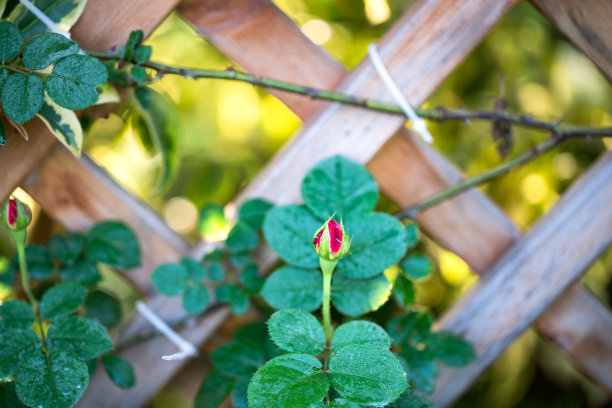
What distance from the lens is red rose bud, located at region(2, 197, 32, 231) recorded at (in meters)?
0.61

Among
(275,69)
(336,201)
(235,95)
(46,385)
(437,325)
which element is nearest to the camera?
(46,385)

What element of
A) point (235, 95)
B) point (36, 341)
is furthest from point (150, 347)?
point (235, 95)

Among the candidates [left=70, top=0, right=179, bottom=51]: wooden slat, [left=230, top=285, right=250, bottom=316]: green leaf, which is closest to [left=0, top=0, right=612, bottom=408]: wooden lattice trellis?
[left=70, top=0, right=179, bottom=51]: wooden slat

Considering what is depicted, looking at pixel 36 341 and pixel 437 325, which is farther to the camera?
pixel 437 325

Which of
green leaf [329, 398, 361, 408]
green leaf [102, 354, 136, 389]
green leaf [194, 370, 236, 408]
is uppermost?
green leaf [329, 398, 361, 408]

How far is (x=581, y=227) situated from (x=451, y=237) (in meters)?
0.21

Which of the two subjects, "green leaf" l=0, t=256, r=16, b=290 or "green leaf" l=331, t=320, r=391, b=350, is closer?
"green leaf" l=331, t=320, r=391, b=350

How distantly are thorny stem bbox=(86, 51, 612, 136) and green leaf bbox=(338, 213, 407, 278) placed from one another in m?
0.19

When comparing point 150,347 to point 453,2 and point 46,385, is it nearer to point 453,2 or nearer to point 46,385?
point 46,385

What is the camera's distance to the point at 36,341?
0.61m

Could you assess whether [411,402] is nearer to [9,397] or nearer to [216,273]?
[216,273]

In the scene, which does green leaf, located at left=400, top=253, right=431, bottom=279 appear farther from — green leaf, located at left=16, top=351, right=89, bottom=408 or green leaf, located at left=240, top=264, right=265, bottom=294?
green leaf, located at left=16, top=351, right=89, bottom=408

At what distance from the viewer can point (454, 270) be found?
4.14 ft

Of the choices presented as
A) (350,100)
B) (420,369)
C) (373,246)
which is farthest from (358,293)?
(350,100)
